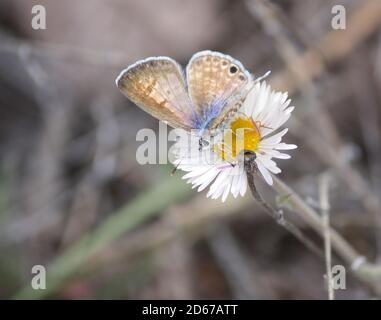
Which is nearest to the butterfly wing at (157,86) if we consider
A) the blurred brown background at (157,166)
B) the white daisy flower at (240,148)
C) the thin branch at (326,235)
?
the white daisy flower at (240,148)

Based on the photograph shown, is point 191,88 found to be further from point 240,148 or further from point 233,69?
point 240,148

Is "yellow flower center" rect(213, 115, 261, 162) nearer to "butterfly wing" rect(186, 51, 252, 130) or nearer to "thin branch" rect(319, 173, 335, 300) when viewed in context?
"butterfly wing" rect(186, 51, 252, 130)

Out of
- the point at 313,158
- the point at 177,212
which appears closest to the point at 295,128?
the point at 313,158

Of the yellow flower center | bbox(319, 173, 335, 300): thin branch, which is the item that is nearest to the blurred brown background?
bbox(319, 173, 335, 300): thin branch

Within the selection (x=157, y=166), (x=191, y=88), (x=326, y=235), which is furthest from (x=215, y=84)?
(x=157, y=166)

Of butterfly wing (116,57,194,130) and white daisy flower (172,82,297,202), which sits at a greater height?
butterfly wing (116,57,194,130)
